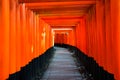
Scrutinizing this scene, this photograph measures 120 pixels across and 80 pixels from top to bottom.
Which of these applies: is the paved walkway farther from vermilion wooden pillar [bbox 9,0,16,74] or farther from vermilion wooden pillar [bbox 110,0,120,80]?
vermilion wooden pillar [bbox 110,0,120,80]

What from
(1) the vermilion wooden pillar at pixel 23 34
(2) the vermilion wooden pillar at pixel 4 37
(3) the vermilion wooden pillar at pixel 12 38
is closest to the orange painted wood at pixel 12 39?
(3) the vermilion wooden pillar at pixel 12 38

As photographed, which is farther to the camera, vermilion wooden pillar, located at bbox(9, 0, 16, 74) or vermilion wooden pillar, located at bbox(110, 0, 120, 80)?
vermilion wooden pillar, located at bbox(9, 0, 16, 74)

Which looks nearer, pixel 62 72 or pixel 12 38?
pixel 12 38

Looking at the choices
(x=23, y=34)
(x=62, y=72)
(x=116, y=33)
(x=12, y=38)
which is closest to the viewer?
(x=116, y=33)

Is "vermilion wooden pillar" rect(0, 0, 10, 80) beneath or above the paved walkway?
above

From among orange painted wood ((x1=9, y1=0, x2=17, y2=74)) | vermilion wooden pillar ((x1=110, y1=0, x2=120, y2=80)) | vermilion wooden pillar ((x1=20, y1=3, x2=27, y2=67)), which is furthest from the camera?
vermilion wooden pillar ((x1=20, y1=3, x2=27, y2=67))

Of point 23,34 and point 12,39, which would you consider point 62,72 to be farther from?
point 12,39

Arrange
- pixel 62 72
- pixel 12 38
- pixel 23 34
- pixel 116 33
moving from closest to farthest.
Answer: pixel 116 33 < pixel 12 38 < pixel 23 34 < pixel 62 72

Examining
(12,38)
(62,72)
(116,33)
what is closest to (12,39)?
(12,38)

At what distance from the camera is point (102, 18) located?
9211mm

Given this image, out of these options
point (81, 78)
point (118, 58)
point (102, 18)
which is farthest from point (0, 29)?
point (81, 78)

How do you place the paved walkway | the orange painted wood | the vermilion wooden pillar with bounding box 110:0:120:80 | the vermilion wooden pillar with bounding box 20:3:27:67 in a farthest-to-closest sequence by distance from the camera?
the paved walkway < the vermilion wooden pillar with bounding box 20:3:27:67 < the orange painted wood < the vermilion wooden pillar with bounding box 110:0:120:80

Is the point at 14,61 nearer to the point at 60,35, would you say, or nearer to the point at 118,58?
the point at 118,58

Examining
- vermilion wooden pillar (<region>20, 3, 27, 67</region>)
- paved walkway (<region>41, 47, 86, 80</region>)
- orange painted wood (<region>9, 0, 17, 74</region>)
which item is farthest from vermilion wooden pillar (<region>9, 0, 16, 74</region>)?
paved walkway (<region>41, 47, 86, 80</region>)
